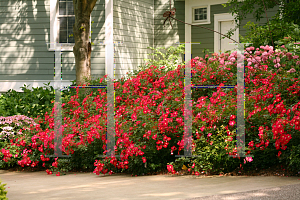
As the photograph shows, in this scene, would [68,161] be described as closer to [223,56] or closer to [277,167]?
[277,167]

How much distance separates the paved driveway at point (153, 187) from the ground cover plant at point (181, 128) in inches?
11.1

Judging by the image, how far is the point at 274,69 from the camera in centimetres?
662

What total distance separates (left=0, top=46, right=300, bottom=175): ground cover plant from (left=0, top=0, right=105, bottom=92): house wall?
14.1ft

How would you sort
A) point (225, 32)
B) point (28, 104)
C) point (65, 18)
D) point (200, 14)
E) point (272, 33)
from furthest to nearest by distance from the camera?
point (200, 14)
point (225, 32)
point (65, 18)
point (272, 33)
point (28, 104)

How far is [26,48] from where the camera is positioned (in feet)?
36.6

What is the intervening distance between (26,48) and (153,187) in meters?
8.38

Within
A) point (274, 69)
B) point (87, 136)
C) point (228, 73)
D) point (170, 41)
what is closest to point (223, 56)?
point (228, 73)

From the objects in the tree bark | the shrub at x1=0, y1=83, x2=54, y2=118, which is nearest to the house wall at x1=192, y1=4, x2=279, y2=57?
the tree bark

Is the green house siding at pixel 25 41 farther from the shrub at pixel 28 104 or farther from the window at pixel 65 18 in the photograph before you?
the shrub at pixel 28 104

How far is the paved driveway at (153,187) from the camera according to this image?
3742mm

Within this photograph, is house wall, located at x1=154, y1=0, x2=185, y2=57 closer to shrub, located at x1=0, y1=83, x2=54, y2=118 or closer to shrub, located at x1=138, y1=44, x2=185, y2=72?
shrub, located at x1=138, y1=44, x2=185, y2=72

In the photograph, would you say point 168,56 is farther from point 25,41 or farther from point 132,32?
point 25,41

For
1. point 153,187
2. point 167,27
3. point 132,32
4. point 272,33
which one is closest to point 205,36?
point 167,27

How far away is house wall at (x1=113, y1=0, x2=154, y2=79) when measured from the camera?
1111cm
